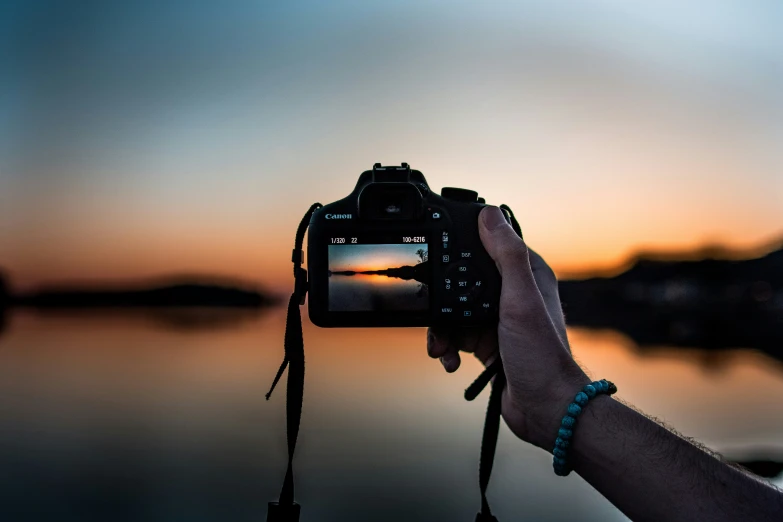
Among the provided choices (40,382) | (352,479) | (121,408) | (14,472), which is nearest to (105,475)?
(14,472)

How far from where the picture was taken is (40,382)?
12.5 metres

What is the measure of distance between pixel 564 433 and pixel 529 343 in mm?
326

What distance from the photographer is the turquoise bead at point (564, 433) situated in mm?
1588

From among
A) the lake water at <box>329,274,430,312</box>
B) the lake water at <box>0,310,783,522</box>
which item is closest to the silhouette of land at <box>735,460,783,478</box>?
the lake water at <box>0,310,783,522</box>

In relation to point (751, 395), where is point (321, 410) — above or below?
above

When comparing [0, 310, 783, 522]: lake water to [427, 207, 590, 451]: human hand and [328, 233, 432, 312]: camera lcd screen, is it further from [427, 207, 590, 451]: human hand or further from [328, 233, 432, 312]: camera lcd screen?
[328, 233, 432, 312]: camera lcd screen

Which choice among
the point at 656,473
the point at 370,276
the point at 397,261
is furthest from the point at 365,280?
the point at 656,473

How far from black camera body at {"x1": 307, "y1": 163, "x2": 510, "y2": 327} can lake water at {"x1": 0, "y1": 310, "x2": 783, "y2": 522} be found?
51 cm

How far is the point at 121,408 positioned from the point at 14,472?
3.54 m

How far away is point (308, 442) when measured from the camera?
6.91 m

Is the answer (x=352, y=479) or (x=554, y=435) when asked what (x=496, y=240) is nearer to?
(x=554, y=435)

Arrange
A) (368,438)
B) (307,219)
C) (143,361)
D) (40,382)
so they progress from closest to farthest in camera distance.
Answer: (307,219)
(368,438)
(40,382)
(143,361)

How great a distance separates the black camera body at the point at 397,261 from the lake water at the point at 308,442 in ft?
1.67

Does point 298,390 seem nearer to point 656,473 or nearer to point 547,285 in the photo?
point 547,285
